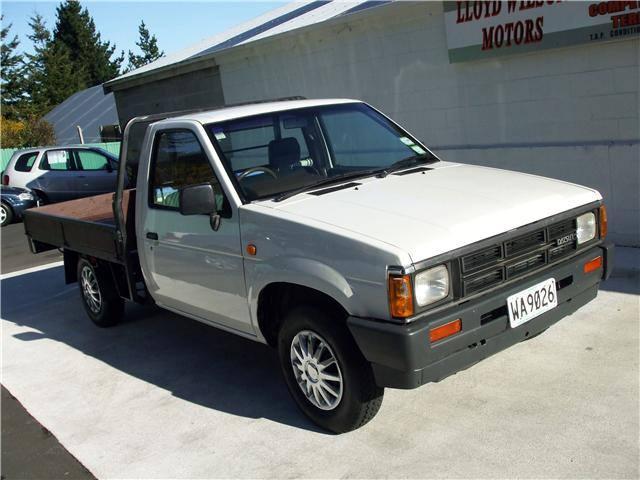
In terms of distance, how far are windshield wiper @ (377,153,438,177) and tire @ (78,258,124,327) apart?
122 inches

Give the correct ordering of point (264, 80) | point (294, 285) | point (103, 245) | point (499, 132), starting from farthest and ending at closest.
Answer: point (264, 80), point (499, 132), point (103, 245), point (294, 285)

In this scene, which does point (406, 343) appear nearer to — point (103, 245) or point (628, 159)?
point (103, 245)

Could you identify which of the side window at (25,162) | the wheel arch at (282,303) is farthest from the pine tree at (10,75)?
the wheel arch at (282,303)

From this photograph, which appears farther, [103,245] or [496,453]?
[103,245]

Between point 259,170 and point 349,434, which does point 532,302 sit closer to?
point 349,434

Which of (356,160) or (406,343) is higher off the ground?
(356,160)

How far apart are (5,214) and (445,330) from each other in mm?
15473

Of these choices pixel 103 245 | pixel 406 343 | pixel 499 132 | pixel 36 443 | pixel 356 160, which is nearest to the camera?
pixel 406 343

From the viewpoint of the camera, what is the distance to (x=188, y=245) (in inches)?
195

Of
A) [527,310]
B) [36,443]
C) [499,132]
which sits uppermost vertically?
[499,132]

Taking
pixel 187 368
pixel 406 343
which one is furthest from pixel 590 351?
pixel 187 368

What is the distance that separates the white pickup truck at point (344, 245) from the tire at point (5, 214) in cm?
1226

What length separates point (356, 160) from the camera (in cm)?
509

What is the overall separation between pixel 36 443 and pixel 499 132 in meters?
6.59
